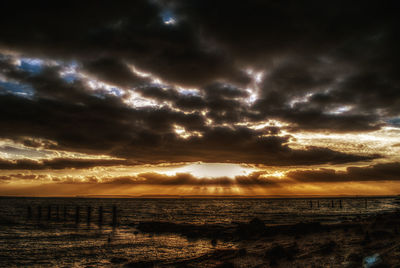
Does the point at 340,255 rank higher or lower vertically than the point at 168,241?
higher

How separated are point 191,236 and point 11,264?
22.6 metres

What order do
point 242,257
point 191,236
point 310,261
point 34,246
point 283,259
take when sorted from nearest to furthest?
point 310,261 < point 283,259 < point 242,257 < point 34,246 < point 191,236

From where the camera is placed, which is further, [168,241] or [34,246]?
[168,241]

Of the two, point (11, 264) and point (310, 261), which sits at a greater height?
point (310, 261)

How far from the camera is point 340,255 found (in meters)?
18.8

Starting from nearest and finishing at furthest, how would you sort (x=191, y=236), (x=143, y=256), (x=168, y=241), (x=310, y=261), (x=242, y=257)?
(x=310, y=261)
(x=242, y=257)
(x=143, y=256)
(x=168, y=241)
(x=191, y=236)

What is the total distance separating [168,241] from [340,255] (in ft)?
A: 77.3

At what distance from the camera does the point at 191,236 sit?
39906 mm

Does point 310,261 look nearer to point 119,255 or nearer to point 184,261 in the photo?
point 184,261

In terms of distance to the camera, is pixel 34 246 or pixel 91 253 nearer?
pixel 91 253

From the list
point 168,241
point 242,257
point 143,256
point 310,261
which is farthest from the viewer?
point 168,241

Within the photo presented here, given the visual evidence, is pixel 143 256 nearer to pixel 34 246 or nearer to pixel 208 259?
pixel 208 259

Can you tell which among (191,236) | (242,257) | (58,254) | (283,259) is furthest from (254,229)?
(58,254)

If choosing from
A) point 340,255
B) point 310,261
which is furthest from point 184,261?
point 340,255
